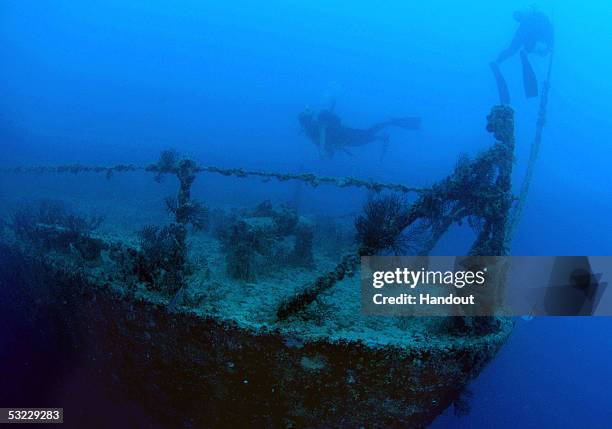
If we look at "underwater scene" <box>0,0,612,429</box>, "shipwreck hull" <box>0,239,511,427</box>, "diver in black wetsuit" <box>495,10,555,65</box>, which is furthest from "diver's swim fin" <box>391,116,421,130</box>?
"shipwreck hull" <box>0,239,511,427</box>

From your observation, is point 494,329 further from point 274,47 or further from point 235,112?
point 274,47

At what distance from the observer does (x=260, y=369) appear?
433cm

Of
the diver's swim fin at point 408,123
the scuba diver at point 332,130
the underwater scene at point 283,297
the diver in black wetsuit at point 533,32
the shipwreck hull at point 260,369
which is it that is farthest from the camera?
the diver's swim fin at point 408,123

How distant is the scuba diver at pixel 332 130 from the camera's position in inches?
508

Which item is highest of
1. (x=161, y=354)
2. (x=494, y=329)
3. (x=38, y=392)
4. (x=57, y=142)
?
(x=57, y=142)

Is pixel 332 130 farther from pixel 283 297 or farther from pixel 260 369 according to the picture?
pixel 260 369

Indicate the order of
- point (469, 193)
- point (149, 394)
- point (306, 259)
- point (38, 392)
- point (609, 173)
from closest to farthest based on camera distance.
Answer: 1. point (469, 193)
2. point (149, 394)
3. point (306, 259)
4. point (38, 392)
5. point (609, 173)

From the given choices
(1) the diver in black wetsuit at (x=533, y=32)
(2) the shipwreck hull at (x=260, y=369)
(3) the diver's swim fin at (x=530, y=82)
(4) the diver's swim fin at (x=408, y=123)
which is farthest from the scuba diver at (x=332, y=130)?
(2) the shipwreck hull at (x=260, y=369)

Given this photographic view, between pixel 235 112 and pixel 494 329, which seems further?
pixel 235 112

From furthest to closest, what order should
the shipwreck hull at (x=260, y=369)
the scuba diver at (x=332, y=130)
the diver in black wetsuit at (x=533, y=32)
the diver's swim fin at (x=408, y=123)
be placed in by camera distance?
the diver's swim fin at (x=408, y=123) → the scuba diver at (x=332, y=130) → the diver in black wetsuit at (x=533, y=32) → the shipwreck hull at (x=260, y=369)

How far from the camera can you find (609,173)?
202 feet

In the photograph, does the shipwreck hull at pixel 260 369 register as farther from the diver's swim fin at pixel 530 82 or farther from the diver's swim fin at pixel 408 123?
the diver's swim fin at pixel 408 123

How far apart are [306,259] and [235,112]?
93607 millimetres

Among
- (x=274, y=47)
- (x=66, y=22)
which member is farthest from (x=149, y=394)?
(x=66, y=22)
